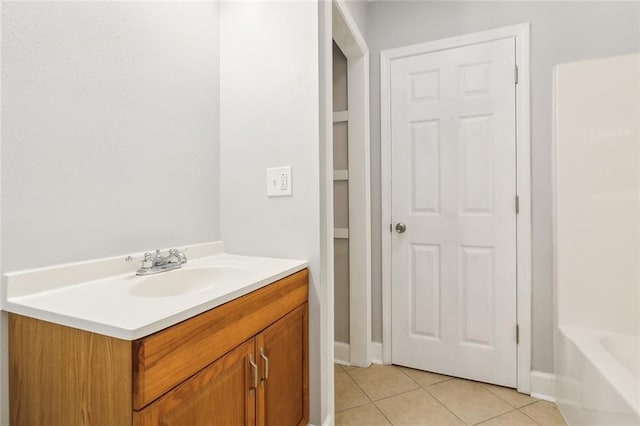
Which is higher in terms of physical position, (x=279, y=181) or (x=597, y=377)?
(x=279, y=181)

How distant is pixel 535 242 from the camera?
71.2 inches

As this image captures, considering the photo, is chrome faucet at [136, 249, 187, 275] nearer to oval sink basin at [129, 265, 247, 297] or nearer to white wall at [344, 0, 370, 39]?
oval sink basin at [129, 265, 247, 297]

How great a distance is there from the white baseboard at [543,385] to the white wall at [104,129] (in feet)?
6.40

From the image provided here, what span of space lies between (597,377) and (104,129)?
6.67 ft

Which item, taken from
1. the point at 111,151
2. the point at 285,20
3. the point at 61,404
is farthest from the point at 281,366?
the point at 285,20

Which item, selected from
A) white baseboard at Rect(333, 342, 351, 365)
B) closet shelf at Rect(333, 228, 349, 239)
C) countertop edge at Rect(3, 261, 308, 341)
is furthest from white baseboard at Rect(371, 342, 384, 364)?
countertop edge at Rect(3, 261, 308, 341)

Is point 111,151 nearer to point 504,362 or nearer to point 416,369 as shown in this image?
point 416,369

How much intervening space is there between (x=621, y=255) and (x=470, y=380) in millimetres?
1056

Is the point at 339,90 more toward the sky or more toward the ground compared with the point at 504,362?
more toward the sky

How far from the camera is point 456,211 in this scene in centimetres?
198

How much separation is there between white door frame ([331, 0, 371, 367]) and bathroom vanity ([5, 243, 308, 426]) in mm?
1108

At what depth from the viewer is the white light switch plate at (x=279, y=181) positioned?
1.41 metres

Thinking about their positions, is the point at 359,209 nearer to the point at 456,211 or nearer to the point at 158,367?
the point at 456,211

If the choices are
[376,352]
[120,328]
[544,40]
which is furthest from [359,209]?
[120,328]
